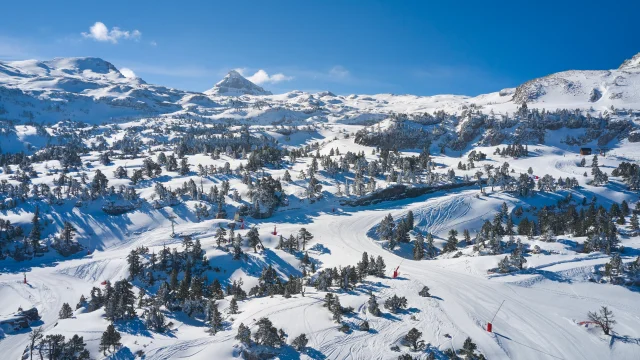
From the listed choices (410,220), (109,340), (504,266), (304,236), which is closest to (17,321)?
(109,340)

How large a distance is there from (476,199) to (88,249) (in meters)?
106

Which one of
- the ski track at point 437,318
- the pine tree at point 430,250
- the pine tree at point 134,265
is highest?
the ski track at point 437,318

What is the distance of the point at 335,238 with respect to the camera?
258 ft

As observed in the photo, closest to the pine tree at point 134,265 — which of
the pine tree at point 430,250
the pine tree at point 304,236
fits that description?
the pine tree at point 304,236

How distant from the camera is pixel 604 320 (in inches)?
1487

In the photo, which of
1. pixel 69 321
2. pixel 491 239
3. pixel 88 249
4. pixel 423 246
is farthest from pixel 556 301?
pixel 88 249

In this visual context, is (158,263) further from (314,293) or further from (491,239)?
(491,239)

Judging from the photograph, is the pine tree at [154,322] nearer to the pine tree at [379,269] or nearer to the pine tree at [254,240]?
the pine tree at [379,269]

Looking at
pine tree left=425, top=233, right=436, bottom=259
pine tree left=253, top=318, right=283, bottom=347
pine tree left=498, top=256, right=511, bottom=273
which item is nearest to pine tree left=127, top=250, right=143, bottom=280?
pine tree left=253, top=318, right=283, bottom=347

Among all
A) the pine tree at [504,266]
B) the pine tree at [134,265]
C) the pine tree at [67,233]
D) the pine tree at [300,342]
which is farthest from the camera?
the pine tree at [67,233]

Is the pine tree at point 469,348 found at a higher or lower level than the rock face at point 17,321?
higher

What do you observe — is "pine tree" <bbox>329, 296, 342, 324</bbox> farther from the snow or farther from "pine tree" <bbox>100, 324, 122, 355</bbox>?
"pine tree" <bbox>100, 324, 122, 355</bbox>

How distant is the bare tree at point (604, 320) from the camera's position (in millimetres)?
36938

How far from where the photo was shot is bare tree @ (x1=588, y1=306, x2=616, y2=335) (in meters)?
36.9
